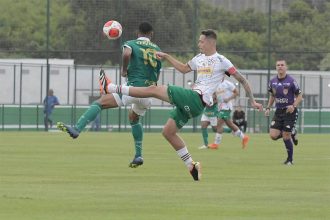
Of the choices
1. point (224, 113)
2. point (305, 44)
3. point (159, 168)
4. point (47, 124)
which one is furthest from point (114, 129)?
point (159, 168)

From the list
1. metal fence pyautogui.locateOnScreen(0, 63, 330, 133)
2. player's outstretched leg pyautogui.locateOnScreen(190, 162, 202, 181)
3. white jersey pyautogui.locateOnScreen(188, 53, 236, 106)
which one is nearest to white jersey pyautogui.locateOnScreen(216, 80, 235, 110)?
white jersey pyautogui.locateOnScreen(188, 53, 236, 106)

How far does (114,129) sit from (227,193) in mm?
38460


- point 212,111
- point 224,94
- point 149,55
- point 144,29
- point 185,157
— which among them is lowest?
point 185,157

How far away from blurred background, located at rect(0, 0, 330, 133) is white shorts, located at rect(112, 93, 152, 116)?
30.9m

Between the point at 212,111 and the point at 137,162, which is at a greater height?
the point at 212,111

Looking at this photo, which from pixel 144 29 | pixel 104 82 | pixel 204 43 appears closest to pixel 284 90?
pixel 144 29

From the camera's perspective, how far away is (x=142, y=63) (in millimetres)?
19297

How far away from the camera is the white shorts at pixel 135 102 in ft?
63.3

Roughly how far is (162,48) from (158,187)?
37.7 m

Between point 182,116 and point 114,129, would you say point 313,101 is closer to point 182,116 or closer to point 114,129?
point 114,129

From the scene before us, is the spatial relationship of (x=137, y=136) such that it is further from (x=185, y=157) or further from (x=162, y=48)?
(x=162, y=48)

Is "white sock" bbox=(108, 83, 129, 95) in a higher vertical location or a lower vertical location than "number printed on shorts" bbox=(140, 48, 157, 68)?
lower

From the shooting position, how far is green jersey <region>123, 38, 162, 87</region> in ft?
63.0

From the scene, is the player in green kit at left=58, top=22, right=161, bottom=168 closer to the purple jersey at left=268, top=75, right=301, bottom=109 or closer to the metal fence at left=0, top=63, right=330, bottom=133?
the purple jersey at left=268, top=75, right=301, bottom=109
